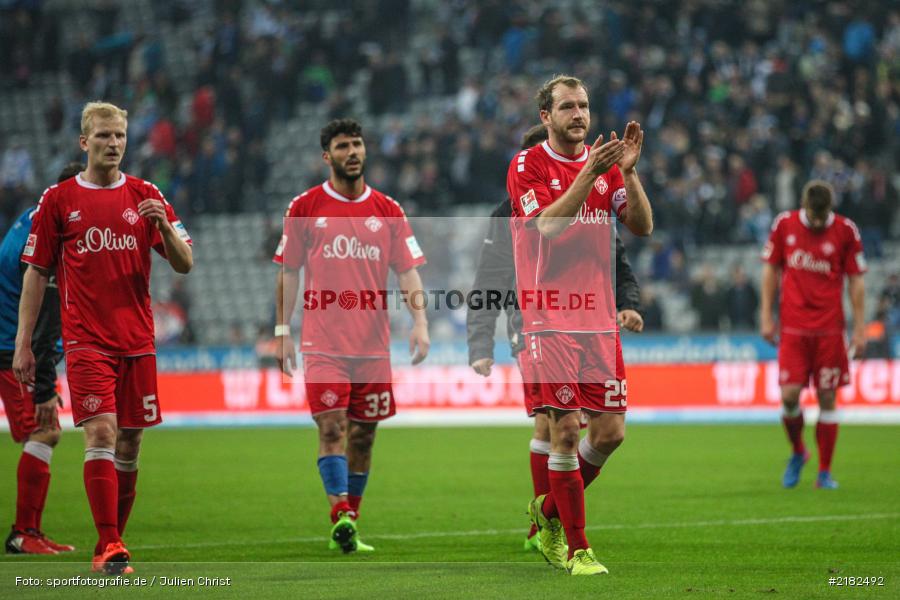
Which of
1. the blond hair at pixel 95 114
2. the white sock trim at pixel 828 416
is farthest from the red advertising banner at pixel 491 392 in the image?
the blond hair at pixel 95 114

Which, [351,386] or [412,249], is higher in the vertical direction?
[412,249]

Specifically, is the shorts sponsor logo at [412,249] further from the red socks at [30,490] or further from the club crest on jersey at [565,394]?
the red socks at [30,490]

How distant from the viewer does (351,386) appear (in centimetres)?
884

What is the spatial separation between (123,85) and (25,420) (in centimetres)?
2328

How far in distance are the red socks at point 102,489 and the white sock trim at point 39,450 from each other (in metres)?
1.71

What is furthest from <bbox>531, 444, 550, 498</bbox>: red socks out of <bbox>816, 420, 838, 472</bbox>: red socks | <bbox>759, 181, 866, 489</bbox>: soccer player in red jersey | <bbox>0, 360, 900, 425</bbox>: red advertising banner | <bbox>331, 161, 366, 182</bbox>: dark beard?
<bbox>0, 360, 900, 425</bbox>: red advertising banner

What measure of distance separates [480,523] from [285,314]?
2.24 m

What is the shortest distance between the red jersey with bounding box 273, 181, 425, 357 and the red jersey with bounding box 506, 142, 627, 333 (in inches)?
75.5

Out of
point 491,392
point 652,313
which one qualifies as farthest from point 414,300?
point 652,313

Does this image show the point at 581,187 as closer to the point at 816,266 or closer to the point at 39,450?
the point at 39,450

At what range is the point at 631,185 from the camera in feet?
22.4

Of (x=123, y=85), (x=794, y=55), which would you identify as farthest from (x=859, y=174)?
(x=123, y=85)

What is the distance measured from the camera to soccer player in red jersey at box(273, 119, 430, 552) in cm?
878

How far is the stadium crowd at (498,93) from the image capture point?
77.3ft
